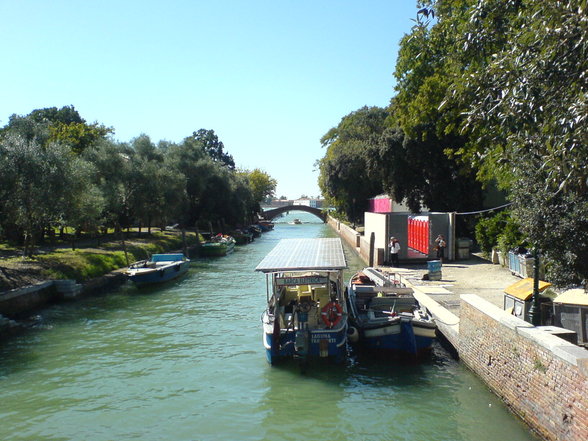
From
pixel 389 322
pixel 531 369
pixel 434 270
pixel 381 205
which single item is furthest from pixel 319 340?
pixel 381 205

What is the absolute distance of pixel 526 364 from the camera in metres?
9.54

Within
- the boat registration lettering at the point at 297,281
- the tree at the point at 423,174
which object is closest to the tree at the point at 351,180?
the tree at the point at 423,174

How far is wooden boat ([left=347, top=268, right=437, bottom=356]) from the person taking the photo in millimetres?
14000

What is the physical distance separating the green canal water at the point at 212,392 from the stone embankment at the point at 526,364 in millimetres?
452

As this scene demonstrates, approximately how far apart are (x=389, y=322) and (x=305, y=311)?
2.29 meters

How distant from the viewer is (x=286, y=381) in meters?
12.8

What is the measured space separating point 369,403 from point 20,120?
2258 centimetres

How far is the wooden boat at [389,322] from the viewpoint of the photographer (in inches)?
551

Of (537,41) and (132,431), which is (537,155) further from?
(132,431)

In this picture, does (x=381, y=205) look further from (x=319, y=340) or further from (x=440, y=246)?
(x=319, y=340)

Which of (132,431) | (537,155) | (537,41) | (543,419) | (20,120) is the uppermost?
(20,120)

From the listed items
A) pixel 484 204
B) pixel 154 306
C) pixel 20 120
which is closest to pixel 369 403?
pixel 154 306

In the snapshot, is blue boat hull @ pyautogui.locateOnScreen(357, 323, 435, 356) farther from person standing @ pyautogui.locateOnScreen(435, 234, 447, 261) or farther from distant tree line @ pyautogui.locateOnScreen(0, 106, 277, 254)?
distant tree line @ pyautogui.locateOnScreen(0, 106, 277, 254)

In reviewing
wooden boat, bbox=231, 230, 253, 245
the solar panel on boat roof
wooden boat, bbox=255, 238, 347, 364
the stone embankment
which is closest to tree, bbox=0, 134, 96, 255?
the solar panel on boat roof
